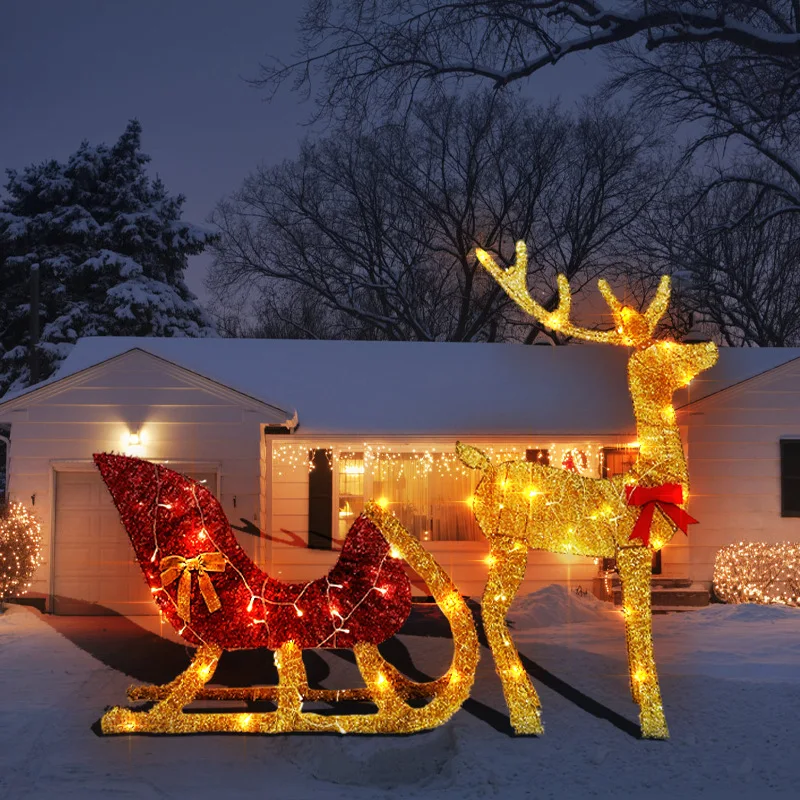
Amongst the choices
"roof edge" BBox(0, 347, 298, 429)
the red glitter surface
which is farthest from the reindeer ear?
"roof edge" BBox(0, 347, 298, 429)

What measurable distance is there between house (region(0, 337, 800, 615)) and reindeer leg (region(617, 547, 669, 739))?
21.0 ft

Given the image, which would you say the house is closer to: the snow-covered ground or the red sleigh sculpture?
the snow-covered ground

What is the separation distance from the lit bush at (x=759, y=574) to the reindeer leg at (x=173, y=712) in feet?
30.1

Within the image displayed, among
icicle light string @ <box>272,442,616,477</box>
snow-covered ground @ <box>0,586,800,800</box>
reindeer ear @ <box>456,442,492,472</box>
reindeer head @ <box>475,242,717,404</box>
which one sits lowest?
snow-covered ground @ <box>0,586,800,800</box>

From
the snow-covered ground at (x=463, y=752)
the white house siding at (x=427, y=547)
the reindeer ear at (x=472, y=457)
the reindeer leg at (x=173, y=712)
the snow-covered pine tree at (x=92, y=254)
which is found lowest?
the snow-covered ground at (x=463, y=752)

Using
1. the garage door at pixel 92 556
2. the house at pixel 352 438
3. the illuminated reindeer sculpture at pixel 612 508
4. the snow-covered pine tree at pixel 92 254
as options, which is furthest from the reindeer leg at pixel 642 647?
the snow-covered pine tree at pixel 92 254

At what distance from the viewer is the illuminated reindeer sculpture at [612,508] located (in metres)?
7.39

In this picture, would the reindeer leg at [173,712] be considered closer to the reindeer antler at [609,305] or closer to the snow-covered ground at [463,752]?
the snow-covered ground at [463,752]

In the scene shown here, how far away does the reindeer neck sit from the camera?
747 cm

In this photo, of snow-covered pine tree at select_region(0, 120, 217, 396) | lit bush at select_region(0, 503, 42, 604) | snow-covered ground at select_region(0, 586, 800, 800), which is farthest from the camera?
snow-covered pine tree at select_region(0, 120, 217, 396)

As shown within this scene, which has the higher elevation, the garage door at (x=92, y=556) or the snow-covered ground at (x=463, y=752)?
the garage door at (x=92, y=556)

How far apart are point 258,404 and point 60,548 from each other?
131 inches

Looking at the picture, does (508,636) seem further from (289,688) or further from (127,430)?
Result: (127,430)

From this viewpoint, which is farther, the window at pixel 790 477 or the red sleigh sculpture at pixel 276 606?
the window at pixel 790 477
